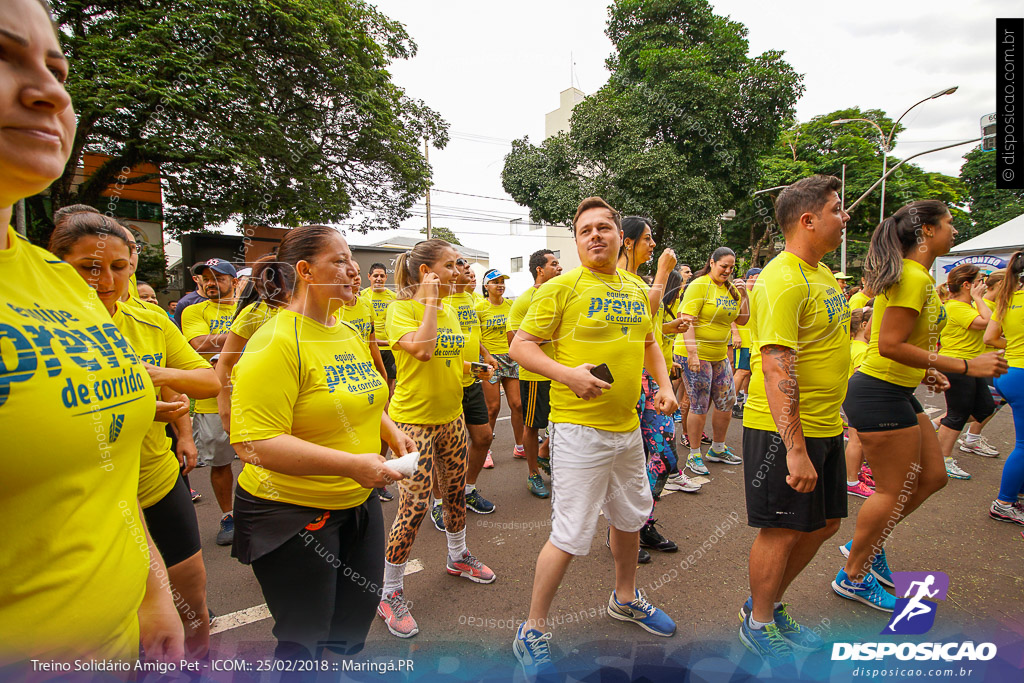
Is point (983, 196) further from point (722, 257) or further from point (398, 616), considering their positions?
point (398, 616)

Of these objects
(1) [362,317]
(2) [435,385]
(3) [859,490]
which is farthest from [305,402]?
(3) [859,490]

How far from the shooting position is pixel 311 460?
4.88ft

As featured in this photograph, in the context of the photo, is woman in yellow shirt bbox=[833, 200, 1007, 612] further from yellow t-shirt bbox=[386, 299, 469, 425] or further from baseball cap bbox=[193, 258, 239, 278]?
baseball cap bbox=[193, 258, 239, 278]

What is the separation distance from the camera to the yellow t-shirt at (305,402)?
1.52 meters

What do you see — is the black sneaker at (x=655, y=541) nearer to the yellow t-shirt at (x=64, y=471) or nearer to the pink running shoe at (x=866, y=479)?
the pink running shoe at (x=866, y=479)

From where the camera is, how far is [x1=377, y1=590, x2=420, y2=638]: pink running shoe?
249cm

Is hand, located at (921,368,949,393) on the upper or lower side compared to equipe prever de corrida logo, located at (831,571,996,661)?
upper

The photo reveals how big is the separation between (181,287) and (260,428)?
19.0 m

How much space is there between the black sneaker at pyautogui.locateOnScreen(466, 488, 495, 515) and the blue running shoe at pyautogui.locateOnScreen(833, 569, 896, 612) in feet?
8.07

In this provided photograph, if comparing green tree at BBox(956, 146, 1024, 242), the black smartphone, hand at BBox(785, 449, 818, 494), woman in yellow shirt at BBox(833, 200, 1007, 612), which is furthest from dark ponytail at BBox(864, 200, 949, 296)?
green tree at BBox(956, 146, 1024, 242)

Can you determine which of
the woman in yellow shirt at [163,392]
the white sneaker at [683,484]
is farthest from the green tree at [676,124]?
the woman in yellow shirt at [163,392]

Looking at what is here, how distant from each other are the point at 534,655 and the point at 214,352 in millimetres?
3104

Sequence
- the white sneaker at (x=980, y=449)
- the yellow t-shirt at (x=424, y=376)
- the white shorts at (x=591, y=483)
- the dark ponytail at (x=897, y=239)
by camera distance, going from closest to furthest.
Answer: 1. the white shorts at (x=591, y=483)
2. the dark ponytail at (x=897, y=239)
3. the yellow t-shirt at (x=424, y=376)
4. the white sneaker at (x=980, y=449)

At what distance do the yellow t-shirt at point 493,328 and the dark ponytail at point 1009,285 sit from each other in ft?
14.6
